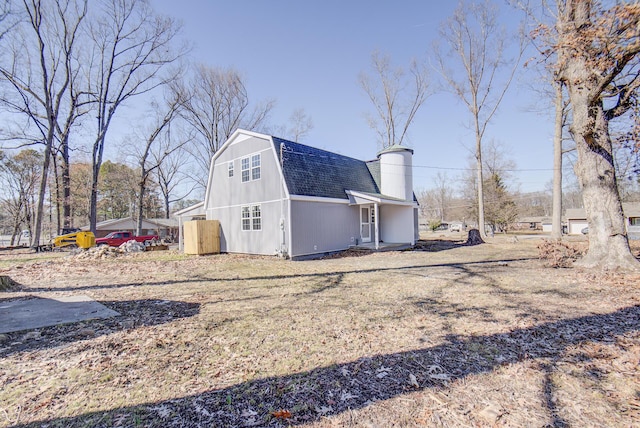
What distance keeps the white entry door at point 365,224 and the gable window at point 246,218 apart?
19.3ft

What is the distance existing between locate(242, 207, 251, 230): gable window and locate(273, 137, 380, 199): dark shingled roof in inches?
124

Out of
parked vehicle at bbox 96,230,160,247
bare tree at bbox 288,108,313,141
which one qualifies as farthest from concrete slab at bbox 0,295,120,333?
bare tree at bbox 288,108,313,141

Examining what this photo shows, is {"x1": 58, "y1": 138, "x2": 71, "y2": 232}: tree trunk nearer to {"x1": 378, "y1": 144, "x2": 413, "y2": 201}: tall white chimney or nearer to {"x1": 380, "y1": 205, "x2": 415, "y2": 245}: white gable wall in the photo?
{"x1": 378, "y1": 144, "x2": 413, "y2": 201}: tall white chimney

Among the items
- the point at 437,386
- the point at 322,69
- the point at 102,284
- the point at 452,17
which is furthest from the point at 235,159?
the point at 452,17

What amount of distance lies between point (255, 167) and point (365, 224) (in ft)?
21.5

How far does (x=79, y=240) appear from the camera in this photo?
17578 millimetres

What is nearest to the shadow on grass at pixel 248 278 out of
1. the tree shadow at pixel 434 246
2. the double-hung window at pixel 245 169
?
the tree shadow at pixel 434 246

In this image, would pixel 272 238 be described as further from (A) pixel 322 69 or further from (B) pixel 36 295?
(A) pixel 322 69

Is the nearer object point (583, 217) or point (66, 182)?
point (66, 182)

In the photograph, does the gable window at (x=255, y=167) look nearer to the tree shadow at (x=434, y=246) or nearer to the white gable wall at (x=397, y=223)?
the white gable wall at (x=397, y=223)


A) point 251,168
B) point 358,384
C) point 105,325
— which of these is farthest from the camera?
point 251,168

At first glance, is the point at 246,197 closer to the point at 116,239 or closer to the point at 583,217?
the point at 116,239

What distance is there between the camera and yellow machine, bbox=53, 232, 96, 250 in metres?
17.6

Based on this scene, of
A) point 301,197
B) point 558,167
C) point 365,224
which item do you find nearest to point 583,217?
point 558,167
